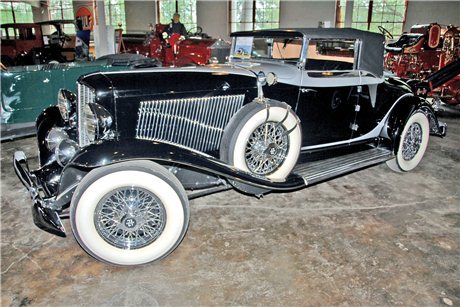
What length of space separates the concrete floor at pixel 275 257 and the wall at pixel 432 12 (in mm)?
13819

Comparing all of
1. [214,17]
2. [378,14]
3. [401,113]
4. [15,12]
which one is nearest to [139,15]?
[214,17]

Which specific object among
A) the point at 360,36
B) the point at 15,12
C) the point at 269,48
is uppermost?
the point at 15,12

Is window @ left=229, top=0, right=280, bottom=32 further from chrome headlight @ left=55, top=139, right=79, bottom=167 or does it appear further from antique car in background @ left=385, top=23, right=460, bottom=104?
chrome headlight @ left=55, top=139, right=79, bottom=167

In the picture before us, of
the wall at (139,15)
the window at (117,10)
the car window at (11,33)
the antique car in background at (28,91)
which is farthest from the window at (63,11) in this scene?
the antique car in background at (28,91)

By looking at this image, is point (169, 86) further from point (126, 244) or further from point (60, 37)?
point (60, 37)

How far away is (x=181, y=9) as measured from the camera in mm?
17781

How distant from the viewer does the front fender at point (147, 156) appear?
92.1 inches

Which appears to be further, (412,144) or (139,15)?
(139,15)

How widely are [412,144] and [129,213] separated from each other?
11.5 ft

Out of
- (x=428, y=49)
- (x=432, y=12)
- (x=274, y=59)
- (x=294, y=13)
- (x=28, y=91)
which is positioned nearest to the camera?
(x=274, y=59)

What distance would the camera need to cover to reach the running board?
3.29 m

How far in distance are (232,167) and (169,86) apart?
81 centimetres

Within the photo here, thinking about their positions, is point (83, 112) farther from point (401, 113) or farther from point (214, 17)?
point (214, 17)

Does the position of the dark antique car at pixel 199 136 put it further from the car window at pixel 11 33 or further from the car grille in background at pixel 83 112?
the car window at pixel 11 33
